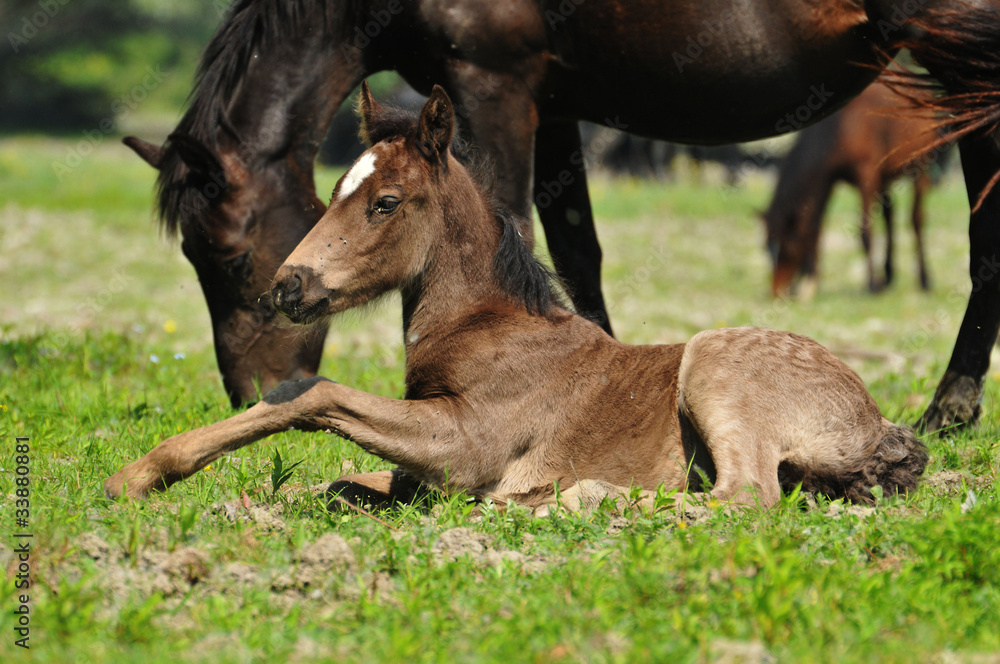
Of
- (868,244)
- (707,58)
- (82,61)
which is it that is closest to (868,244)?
(868,244)

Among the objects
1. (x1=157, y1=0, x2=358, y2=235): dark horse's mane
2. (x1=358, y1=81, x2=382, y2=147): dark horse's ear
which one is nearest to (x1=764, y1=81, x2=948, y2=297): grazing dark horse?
(x1=157, y1=0, x2=358, y2=235): dark horse's mane

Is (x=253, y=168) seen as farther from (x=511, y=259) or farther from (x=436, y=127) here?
(x=511, y=259)

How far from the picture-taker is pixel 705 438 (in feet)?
12.4

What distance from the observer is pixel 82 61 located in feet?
132

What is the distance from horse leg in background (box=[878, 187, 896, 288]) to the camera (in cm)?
1526

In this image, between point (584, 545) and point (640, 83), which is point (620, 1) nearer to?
point (640, 83)

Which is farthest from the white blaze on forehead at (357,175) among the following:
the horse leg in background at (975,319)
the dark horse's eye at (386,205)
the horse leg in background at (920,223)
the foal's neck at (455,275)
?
the horse leg in background at (920,223)

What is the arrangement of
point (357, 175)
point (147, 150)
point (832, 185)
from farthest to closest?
point (832, 185) < point (147, 150) < point (357, 175)

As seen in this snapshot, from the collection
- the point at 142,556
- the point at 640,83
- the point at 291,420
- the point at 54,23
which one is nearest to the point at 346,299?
the point at 291,420

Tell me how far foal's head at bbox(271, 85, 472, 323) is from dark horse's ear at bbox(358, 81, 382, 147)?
9cm

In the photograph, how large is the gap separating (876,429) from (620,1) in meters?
2.45

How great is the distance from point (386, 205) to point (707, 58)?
6.64 feet

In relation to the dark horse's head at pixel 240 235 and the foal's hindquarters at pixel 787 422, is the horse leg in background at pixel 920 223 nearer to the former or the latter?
the foal's hindquarters at pixel 787 422

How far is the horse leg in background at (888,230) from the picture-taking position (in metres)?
15.3
